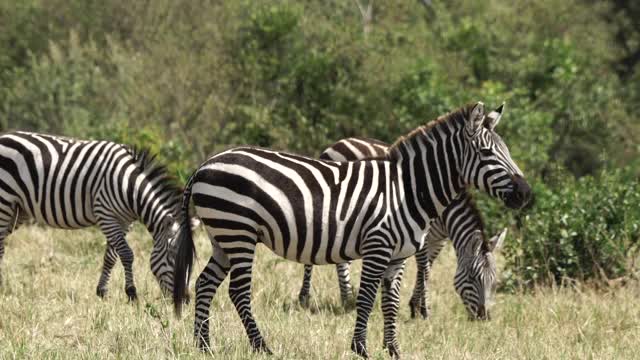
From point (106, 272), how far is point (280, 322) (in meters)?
2.63

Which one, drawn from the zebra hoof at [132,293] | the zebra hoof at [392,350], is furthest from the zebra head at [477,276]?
the zebra hoof at [132,293]

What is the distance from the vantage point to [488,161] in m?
7.40

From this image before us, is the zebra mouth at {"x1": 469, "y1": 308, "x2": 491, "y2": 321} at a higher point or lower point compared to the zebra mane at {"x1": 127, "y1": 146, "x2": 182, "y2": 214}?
lower

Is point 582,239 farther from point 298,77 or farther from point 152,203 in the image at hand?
point 298,77

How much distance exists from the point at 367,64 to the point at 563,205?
1069cm

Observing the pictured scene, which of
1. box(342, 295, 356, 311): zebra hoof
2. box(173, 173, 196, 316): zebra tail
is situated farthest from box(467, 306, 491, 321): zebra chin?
box(173, 173, 196, 316): zebra tail

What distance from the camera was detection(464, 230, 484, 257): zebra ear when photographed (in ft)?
31.7

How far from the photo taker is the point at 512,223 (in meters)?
13.9

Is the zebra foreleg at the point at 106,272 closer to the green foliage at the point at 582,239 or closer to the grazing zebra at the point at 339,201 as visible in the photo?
the grazing zebra at the point at 339,201

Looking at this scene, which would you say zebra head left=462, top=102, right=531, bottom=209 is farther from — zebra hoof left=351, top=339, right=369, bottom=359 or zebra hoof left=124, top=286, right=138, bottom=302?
zebra hoof left=124, top=286, right=138, bottom=302

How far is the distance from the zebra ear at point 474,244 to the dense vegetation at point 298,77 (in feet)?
9.81

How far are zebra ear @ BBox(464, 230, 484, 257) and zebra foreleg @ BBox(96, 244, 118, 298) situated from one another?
3665mm

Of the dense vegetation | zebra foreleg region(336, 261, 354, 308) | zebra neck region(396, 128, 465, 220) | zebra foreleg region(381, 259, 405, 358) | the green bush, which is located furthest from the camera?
the dense vegetation

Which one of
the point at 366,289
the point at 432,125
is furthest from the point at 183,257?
the point at 432,125
